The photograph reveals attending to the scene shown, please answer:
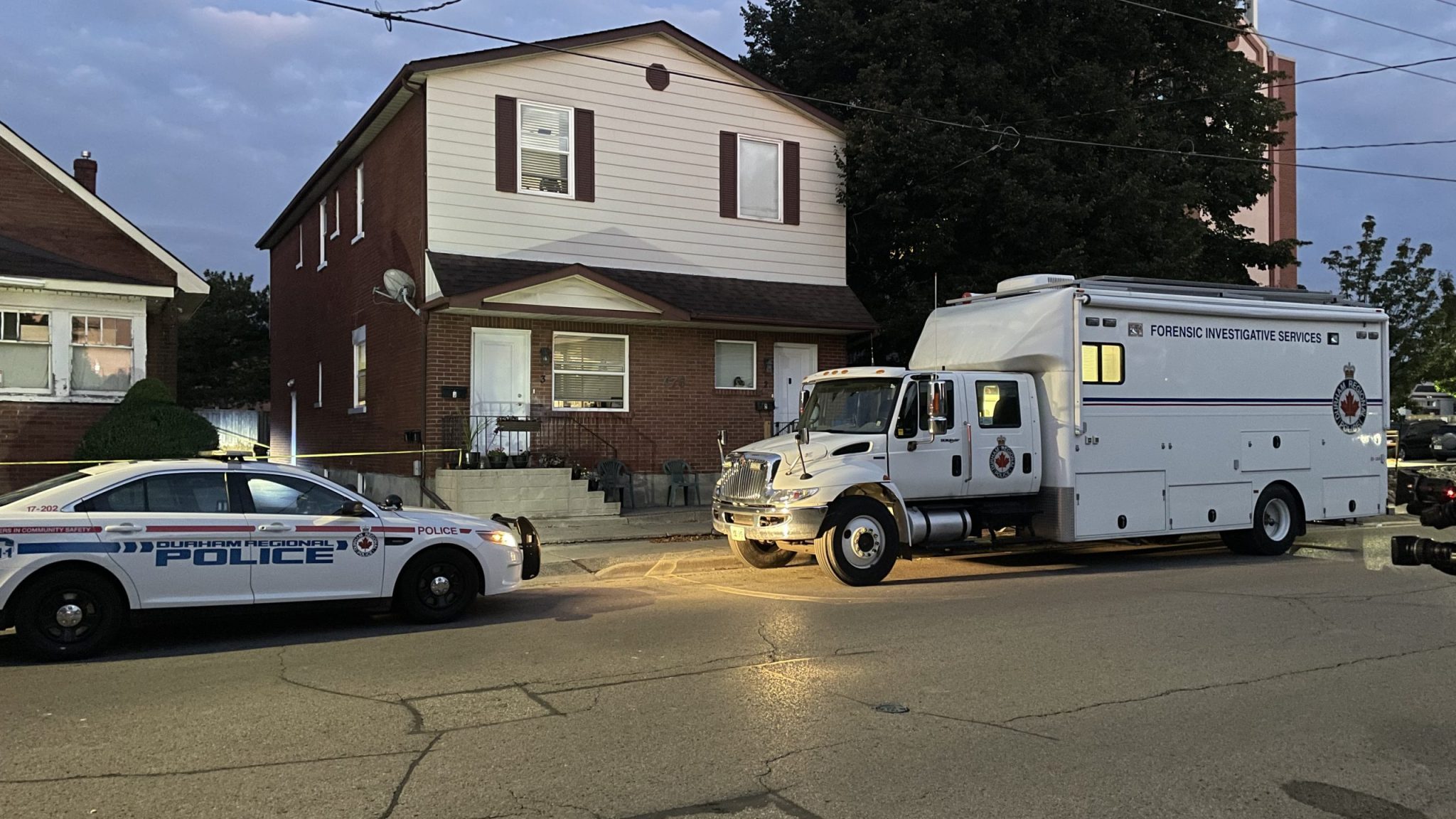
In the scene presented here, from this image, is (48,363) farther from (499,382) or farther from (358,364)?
(499,382)

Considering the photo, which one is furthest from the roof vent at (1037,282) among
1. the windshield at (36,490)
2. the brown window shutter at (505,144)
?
the windshield at (36,490)

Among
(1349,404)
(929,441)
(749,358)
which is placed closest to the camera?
(929,441)

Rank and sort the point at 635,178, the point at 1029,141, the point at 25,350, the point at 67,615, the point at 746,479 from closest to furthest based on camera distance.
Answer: the point at 67,615 → the point at 746,479 → the point at 25,350 → the point at 635,178 → the point at 1029,141

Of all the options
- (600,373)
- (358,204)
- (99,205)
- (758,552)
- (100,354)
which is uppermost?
(358,204)

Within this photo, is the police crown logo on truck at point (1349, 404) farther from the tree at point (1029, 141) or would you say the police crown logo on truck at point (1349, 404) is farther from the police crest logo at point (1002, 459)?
the tree at point (1029, 141)

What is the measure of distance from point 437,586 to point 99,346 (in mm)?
10465

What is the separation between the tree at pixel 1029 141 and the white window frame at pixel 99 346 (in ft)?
40.8

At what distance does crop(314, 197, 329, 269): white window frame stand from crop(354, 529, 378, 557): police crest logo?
53.6 ft

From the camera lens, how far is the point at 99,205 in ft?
54.5

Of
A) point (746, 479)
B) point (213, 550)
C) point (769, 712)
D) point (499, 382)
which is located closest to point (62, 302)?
point (499, 382)

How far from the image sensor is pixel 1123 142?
19.9 m

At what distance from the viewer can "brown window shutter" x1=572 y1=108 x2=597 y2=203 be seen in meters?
18.3

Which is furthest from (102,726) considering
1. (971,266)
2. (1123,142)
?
(1123,142)

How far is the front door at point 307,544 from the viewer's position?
8.38 meters
